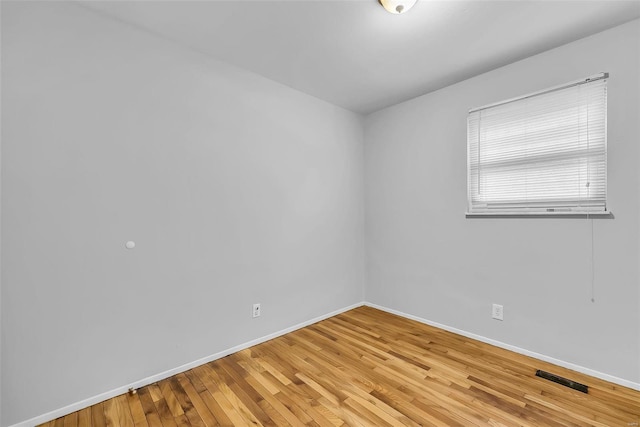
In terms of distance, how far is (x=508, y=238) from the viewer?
93.8 inches

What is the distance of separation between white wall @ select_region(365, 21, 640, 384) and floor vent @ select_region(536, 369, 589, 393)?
0.74 ft

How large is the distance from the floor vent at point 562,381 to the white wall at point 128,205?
2.07m

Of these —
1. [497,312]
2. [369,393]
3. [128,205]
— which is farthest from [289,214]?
[497,312]

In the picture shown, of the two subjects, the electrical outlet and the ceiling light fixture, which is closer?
the ceiling light fixture

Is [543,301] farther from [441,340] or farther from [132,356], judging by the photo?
[132,356]

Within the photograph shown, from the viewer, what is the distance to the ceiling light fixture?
1.60 metres

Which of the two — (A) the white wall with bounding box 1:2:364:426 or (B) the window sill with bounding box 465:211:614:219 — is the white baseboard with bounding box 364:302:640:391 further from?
(A) the white wall with bounding box 1:2:364:426

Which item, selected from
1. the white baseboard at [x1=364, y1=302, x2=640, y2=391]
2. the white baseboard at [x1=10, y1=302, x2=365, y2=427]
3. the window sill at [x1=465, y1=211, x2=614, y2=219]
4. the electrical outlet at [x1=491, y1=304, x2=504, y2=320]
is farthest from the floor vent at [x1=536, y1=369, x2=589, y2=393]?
the white baseboard at [x1=10, y1=302, x2=365, y2=427]

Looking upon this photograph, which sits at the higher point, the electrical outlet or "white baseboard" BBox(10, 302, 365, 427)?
the electrical outlet

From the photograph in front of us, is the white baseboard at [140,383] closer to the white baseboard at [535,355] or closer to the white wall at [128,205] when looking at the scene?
the white wall at [128,205]

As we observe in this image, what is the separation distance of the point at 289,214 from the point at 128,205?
1372mm

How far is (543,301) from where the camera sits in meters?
2.20

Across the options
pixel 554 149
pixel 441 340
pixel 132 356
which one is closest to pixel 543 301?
pixel 441 340

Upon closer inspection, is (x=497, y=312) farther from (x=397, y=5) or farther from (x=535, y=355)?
(x=397, y=5)
